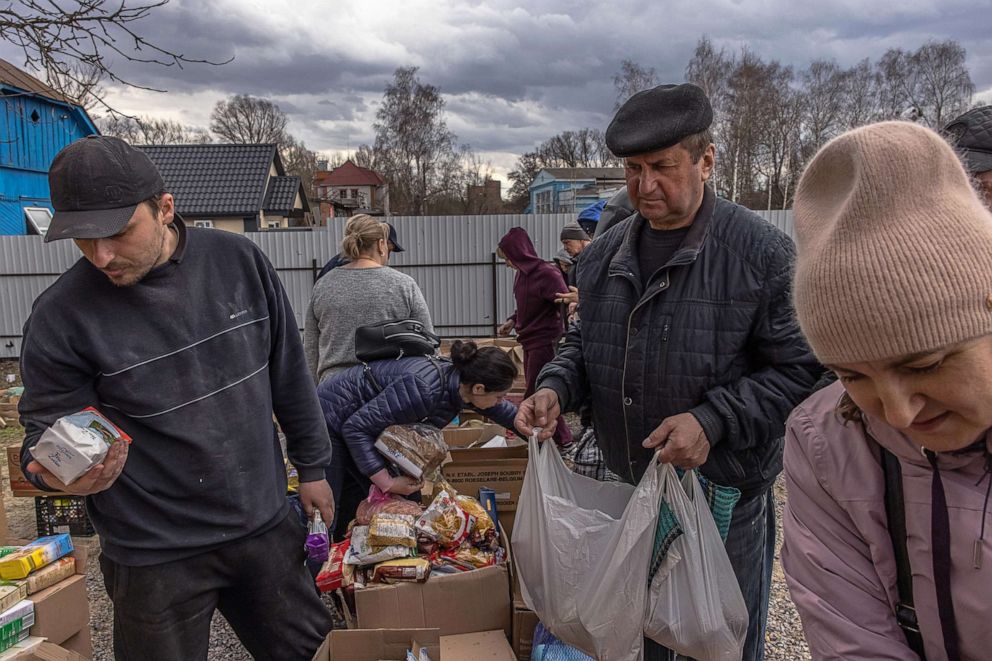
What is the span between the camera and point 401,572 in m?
2.48

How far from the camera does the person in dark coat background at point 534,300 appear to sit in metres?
5.06

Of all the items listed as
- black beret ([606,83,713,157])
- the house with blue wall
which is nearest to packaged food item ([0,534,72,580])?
black beret ([606,83,713,157])

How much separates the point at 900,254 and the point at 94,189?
177 cm

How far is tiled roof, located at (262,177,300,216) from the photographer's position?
25438 millimetres

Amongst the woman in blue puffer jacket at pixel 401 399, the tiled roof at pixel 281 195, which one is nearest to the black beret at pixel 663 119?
the woman in blue puffer jacket at pixel 401 399

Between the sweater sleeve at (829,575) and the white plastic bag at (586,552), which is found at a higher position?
the sweater sleeve at (829,575)

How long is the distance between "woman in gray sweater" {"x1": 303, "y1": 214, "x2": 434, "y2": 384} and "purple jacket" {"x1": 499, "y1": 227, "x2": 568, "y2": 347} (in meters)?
1.62

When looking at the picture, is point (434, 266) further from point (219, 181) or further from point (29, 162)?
point (219, 181)

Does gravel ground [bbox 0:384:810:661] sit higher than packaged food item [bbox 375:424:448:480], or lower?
lower

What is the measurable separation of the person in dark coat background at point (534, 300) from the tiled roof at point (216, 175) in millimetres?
19023

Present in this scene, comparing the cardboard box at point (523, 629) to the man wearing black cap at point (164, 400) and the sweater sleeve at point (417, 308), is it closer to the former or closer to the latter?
the man wearing black cap at point (164, 400)

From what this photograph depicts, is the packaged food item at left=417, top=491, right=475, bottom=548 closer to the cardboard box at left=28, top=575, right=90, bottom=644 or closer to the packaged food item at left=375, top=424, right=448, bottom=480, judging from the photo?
the packaged food item at left=375, top=424, right=448, bottom=480

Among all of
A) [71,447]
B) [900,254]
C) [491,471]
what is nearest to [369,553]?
[491,471]

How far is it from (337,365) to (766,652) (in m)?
2.44
